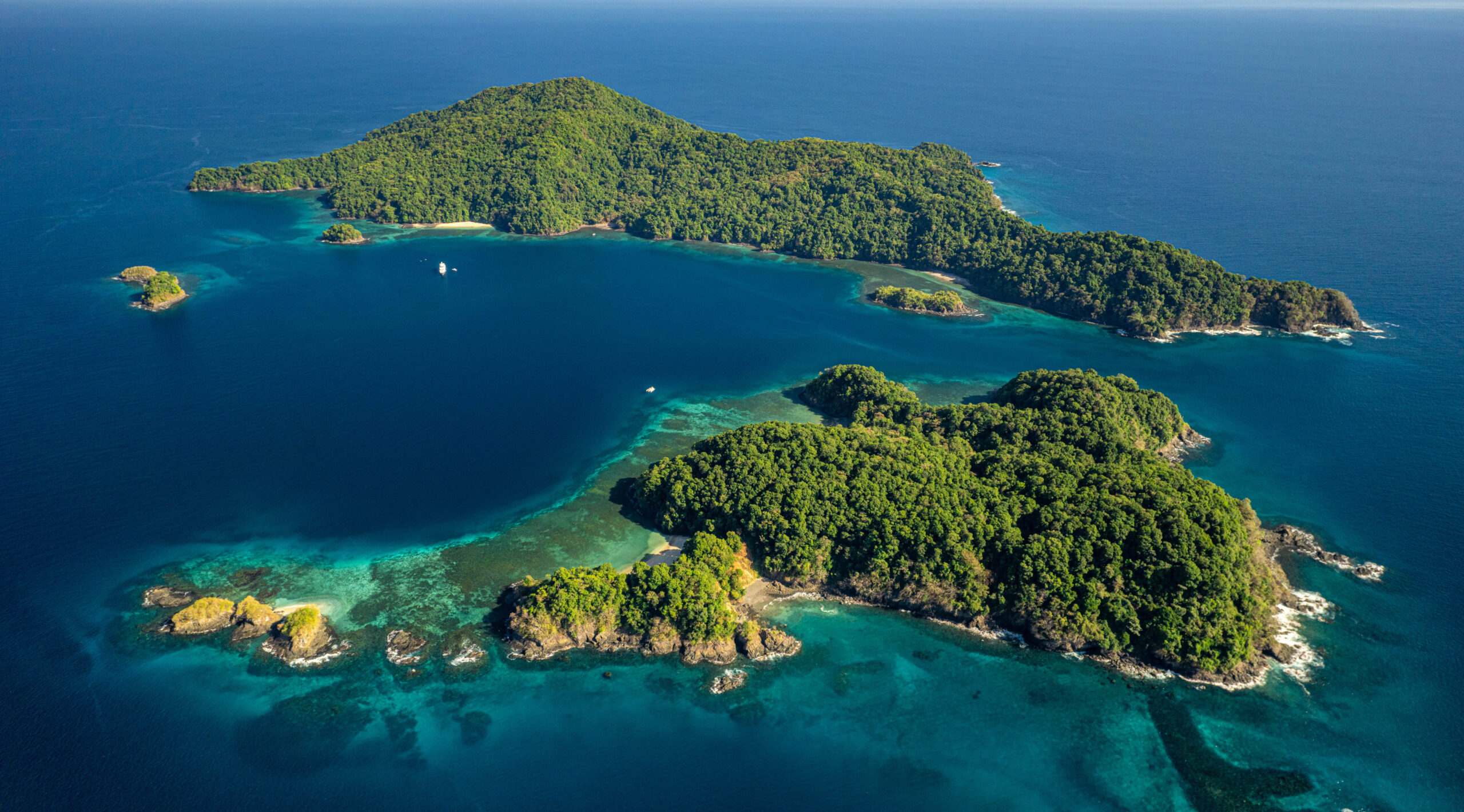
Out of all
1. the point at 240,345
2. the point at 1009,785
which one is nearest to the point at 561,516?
the point at 1009,785

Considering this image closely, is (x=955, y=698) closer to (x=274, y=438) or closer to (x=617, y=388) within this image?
(x=617, y=388)

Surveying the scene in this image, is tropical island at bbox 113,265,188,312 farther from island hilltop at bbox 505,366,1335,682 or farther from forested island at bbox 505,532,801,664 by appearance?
forested island at bbox 505,532,801,664

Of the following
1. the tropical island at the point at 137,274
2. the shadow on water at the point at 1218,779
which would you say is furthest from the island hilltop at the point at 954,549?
the tropical island at the point at 137,274

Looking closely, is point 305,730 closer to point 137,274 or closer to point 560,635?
point 560,635

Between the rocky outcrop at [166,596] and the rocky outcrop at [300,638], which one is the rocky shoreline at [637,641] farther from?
the rocky outcrop at [166,596]

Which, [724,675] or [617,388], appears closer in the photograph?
[724,675]
